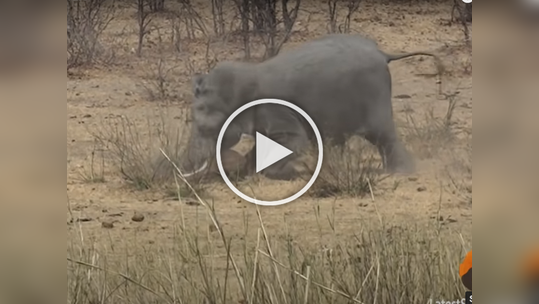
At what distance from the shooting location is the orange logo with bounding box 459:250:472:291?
193cm

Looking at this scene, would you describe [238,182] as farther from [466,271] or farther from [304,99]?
[466,271]

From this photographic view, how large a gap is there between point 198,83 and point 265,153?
0.31m

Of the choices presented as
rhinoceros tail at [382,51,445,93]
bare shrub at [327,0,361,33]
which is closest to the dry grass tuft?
rhinoceros tail at [382,51,445,93]

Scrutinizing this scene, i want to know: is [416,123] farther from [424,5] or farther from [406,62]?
[424,5]

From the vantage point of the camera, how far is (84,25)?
1.84 meters

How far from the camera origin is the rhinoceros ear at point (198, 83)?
1.86 meters

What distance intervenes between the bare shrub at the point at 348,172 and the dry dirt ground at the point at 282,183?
3 cm

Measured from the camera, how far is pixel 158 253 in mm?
1866
